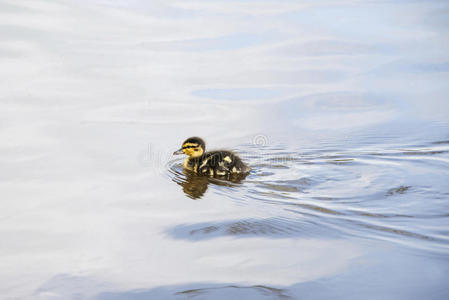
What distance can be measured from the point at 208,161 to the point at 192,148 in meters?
0.26

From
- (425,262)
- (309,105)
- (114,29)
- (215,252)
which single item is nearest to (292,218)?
(215,252)

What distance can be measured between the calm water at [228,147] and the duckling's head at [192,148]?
16 centimetres

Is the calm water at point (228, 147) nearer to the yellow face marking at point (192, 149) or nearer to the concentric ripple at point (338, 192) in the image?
the concentric ripple at point (338, 192)

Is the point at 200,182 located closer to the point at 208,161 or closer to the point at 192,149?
the point at 208,161

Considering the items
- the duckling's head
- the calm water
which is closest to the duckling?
the duckling's head

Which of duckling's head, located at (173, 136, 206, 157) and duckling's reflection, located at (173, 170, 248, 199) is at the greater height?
duckling's head, located at (173, 136, 206, 157)

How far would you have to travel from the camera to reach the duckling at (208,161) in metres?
5.23

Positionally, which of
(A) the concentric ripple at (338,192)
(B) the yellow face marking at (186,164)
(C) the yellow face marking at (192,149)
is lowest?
(A) the concentric ripple at (338,192)

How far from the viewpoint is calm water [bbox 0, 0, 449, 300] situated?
3.28m

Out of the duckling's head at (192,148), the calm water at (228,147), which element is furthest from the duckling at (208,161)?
the calm water at (228,147)

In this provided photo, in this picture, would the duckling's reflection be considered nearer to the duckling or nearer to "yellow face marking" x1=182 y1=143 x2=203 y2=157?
the duckling

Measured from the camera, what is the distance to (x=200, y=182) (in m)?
5.13

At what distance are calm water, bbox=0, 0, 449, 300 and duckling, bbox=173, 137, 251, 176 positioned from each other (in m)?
0.13

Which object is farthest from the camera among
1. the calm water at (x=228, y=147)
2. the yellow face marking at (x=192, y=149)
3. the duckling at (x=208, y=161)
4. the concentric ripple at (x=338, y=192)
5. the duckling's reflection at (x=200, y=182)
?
the yellow face marking at (x=192, y=149)
